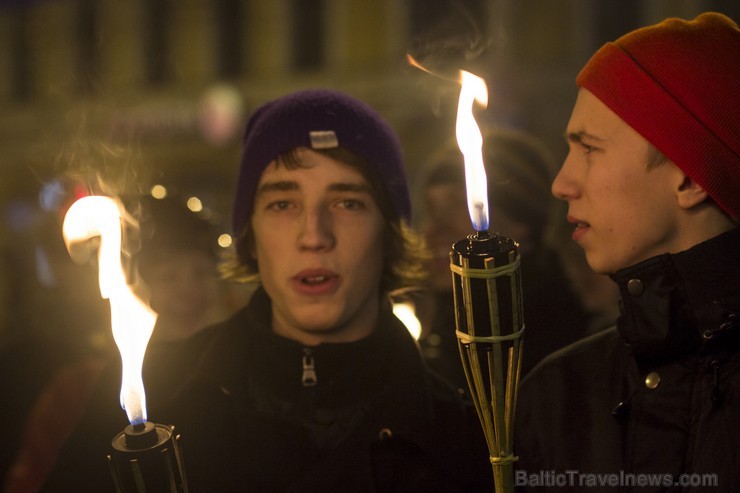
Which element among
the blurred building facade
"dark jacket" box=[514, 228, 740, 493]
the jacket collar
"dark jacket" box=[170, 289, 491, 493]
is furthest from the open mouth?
the blurred building facade

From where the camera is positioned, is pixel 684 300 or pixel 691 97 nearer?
pixel 684 300

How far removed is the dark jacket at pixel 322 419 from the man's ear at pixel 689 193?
3.24 feet

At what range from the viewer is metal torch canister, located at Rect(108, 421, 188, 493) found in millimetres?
1403

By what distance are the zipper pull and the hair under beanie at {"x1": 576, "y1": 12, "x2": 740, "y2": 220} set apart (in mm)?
1358

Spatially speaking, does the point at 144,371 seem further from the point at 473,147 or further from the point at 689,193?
the point at 689,193

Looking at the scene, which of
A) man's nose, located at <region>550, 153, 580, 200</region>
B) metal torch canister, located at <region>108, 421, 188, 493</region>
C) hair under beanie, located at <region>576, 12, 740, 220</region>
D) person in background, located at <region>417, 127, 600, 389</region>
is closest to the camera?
metal torch canister, located at <region>108, 421, 188, 493</region>

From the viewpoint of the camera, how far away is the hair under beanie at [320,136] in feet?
9.42

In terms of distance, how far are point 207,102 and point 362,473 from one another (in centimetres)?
1621

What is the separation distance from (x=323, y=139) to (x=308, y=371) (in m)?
0.87

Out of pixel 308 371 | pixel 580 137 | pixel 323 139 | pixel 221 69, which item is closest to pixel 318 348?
pixel 308 371

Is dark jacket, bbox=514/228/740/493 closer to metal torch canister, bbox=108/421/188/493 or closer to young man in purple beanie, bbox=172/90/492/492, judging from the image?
young man in purple beanie, bbox=172/90/492/492

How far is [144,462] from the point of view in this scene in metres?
1.40

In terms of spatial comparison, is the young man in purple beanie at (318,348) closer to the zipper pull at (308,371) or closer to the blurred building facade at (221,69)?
the zipper pull at (308,371)

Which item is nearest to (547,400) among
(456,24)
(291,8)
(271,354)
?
(271,354)
